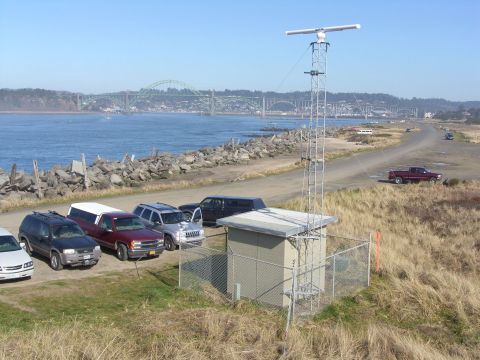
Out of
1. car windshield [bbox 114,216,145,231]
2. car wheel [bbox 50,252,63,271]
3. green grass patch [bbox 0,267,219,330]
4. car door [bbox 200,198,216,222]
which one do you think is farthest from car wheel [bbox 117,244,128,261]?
car door [bbox 200,198,216,222]

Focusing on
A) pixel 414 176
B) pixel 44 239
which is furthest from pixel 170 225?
pixel 414 176

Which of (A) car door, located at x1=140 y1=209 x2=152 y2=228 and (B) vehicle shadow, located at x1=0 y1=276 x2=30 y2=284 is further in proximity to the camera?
(A) car door, located at x1=140 y1=209 x2=152 y2=228

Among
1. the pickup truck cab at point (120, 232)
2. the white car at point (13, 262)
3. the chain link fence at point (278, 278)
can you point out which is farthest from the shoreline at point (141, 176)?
the chain link fence at point (278, 278)

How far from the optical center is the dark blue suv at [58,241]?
61.7 ft

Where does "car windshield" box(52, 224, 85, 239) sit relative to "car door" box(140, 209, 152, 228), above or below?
above

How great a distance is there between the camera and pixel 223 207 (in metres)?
27.2

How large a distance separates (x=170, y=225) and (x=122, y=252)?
2906mm

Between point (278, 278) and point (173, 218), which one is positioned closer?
point (278, 278)

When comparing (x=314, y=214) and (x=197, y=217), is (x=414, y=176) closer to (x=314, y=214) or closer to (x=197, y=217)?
(x=197, y=217)

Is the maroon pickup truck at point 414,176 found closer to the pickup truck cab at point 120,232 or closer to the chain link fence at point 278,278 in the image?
the chain link fence at point 278,278

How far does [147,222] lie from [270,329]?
11802 millimetres

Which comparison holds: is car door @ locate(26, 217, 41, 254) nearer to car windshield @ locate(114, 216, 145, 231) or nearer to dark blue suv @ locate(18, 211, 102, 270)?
dark blue suv @ locate(18, 211, 102, 270)

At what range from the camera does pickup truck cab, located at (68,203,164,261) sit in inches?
804

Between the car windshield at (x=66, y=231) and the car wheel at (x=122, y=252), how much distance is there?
1.45 meters
